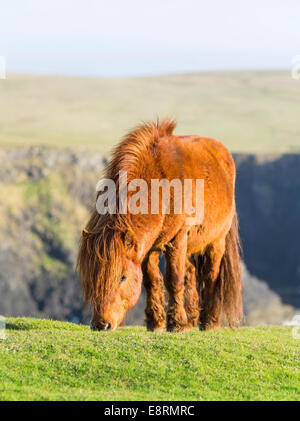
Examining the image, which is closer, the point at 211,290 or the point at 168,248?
the point at 168,248

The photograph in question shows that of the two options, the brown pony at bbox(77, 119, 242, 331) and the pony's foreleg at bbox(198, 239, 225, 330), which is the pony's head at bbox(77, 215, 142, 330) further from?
the pony's foreleg at bbox(198, 239, 225, 330)

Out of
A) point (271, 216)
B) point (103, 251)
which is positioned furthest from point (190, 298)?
point (271, 216)

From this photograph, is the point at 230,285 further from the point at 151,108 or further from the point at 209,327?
the point at 151,108

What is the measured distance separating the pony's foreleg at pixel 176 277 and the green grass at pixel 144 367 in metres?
0.31

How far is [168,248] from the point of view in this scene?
463 inches

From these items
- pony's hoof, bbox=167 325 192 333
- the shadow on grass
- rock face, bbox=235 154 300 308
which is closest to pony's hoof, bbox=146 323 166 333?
pony's hoof, bbox=167 325 192 333

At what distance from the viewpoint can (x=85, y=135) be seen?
98.6 m

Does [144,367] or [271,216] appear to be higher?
[271,216]

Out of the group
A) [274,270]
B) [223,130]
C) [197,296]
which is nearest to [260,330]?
[197,296]

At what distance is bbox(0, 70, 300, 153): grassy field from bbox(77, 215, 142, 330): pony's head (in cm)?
7329

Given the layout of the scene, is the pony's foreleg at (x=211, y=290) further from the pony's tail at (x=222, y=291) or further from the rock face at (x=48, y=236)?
the rock face at (x=48, y=236)

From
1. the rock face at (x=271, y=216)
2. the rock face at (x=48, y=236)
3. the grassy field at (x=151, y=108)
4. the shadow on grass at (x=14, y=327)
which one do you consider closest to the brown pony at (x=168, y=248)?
the shadow on grass at (x=14, y=327)

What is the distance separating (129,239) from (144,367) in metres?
1.97

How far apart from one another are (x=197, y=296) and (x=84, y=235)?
3735 mm
